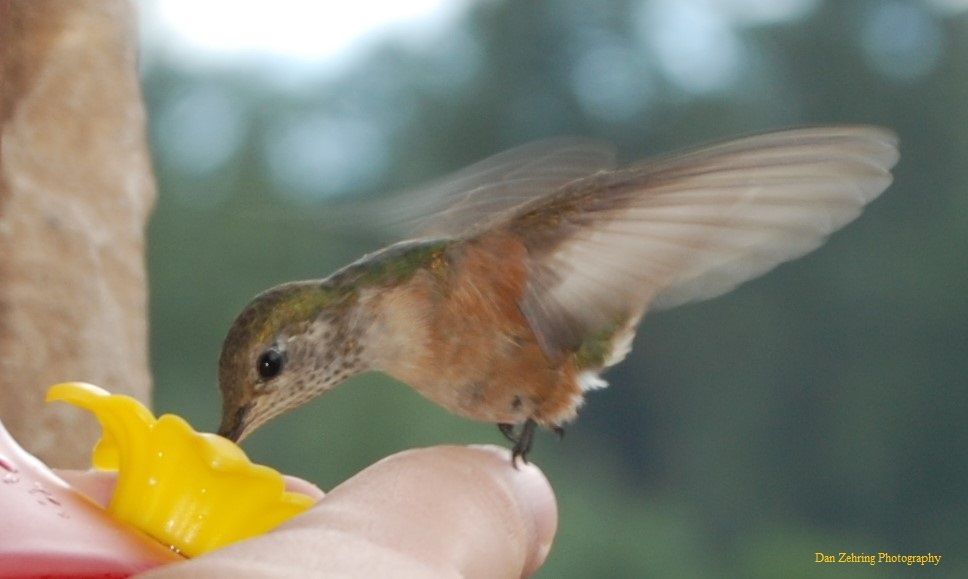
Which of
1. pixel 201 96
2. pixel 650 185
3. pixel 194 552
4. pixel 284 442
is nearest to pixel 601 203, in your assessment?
pixel 650 185

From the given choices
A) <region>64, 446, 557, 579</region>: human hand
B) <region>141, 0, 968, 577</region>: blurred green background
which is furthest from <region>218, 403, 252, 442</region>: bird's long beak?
<region>141, 0, 968, 577</region>: blurred green background

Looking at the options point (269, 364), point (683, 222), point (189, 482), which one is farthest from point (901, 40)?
point (189, 482)

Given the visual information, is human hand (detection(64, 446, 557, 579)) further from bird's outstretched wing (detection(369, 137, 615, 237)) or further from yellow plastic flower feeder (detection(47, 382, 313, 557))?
bird's outstretched wing (detection(369, 137, 615, 237))

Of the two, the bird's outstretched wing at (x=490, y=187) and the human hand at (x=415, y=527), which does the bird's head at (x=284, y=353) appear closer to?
the human hand at (x=415, y=527)

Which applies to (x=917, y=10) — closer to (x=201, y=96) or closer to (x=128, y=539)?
(x=201, y=96)

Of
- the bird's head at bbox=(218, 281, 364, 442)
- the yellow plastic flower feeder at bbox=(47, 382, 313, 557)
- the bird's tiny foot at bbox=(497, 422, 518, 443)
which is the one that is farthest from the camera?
the bird's tiny foot at bbox=(497, 422, 518, 443)

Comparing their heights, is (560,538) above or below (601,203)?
below
